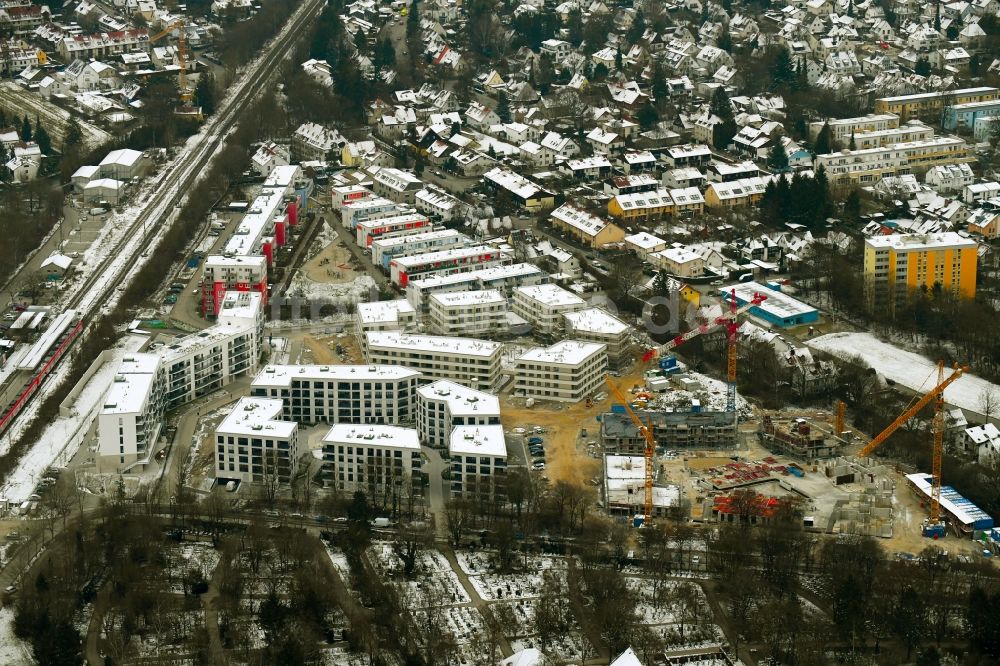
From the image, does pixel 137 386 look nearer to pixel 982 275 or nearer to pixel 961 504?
pixel 961 504

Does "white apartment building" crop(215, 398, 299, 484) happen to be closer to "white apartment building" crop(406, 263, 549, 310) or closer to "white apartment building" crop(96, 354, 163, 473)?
"white apartment building" crop(96, 354, 163, 473)

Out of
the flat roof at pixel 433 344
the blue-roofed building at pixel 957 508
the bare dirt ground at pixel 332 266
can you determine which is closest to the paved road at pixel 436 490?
the flat roof at pixel 433 344

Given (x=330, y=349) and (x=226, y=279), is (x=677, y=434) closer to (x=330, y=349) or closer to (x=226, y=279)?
(x=330, y=349)

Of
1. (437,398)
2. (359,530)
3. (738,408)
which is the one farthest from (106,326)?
(738,408)

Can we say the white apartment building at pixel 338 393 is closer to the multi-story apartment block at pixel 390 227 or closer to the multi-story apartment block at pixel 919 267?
the multi-story apartment block at pixel 390 227

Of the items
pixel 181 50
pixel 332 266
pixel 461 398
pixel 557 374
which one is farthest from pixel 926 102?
pixel 461 398

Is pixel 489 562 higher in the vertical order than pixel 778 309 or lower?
lower
